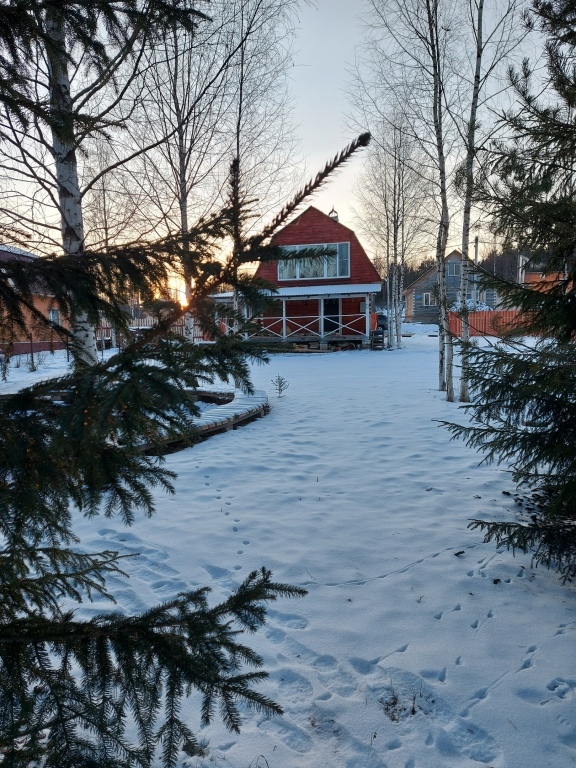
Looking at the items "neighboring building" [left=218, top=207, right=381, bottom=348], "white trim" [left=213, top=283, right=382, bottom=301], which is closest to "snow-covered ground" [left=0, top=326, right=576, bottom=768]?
"white trim" [left=213, top=283, right=382, bottom=301]

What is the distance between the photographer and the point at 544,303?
3.25 meters

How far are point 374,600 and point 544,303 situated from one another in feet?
7.77

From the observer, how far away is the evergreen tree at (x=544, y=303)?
10.8ft

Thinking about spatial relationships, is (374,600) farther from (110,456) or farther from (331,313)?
(331,313)

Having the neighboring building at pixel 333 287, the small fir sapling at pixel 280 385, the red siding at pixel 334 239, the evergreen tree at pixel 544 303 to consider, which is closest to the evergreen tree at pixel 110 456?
the evergreen tree at pixel 544 303

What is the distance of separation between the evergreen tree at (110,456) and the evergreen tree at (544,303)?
2.52 metres

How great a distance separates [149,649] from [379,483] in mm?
4113

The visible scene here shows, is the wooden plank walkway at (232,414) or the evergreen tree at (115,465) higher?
the evergreen tree at (115,465)

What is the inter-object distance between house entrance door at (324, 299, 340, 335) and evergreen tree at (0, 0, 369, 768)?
72.0 feet

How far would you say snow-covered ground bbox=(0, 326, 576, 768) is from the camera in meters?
2.23

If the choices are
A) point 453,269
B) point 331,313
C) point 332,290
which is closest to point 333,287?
point 332,290

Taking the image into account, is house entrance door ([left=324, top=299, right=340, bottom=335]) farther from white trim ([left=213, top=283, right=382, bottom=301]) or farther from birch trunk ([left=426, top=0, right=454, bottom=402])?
birch trunk ([left=426, top=0, right=454, bottom=402])

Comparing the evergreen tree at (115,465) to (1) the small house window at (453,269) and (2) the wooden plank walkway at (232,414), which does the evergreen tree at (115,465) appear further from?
(1) the small house window at (453,269)

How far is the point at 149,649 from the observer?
4.86 ft
